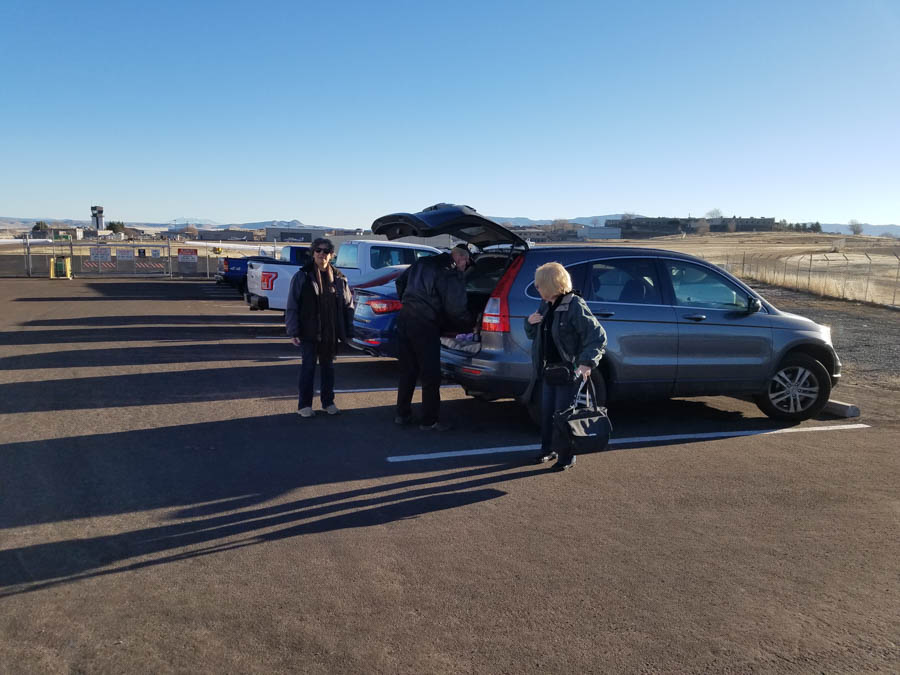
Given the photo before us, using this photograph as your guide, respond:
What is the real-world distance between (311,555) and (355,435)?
2762 millimetres

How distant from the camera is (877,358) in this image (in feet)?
41.5

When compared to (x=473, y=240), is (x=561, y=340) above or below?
below

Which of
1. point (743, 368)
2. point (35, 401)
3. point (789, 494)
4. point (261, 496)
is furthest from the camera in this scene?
point (35, 401)

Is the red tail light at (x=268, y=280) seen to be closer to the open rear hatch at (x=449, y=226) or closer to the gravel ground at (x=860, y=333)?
the open rear hatch at (x=449, y=226)

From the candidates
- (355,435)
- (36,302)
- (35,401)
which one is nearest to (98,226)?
(36,302)

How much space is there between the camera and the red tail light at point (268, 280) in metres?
15.9

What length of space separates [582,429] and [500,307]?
5.43 ft

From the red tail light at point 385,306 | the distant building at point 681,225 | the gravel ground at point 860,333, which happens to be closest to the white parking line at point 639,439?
the gravel ground at point 860,333

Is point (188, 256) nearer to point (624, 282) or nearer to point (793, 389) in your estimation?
point (624, 282)

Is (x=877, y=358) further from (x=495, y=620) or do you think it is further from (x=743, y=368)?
(x=495, y=620)

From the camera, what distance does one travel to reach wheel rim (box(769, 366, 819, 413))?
26.2 feet

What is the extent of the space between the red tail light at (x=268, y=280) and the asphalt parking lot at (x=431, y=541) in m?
7.41

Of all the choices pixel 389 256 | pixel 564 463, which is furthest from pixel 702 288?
pixel 389 256

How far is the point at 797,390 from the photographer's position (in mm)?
8008
